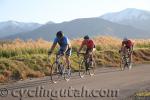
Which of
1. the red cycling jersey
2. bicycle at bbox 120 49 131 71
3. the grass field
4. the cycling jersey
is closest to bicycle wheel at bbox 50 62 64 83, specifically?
the grass field

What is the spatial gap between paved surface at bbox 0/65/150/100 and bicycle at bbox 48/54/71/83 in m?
0.36

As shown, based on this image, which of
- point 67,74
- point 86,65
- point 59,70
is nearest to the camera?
point 59,70

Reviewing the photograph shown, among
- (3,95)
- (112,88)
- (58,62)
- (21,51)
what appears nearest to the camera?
(3,95)

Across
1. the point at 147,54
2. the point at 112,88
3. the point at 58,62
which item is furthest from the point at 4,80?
the point at 147,54

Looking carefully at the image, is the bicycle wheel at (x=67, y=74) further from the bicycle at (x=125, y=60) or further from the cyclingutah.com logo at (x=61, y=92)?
the bicycle at (x=125, y=60)

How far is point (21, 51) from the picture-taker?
29.5 meters

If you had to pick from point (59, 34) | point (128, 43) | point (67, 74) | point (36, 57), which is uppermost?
point (59, 34)

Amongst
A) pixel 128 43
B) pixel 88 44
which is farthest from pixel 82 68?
pixel 128 43

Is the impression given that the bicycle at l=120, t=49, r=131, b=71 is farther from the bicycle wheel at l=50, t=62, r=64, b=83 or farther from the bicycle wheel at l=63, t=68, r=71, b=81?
the bicycle wheel at l=50, t=62, r=64, b=83

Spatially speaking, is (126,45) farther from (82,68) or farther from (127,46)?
(82,68)

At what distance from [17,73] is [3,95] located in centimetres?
658

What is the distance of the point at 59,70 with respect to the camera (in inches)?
818

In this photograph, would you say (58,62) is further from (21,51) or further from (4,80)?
(21,51)

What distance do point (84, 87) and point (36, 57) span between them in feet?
28.0
